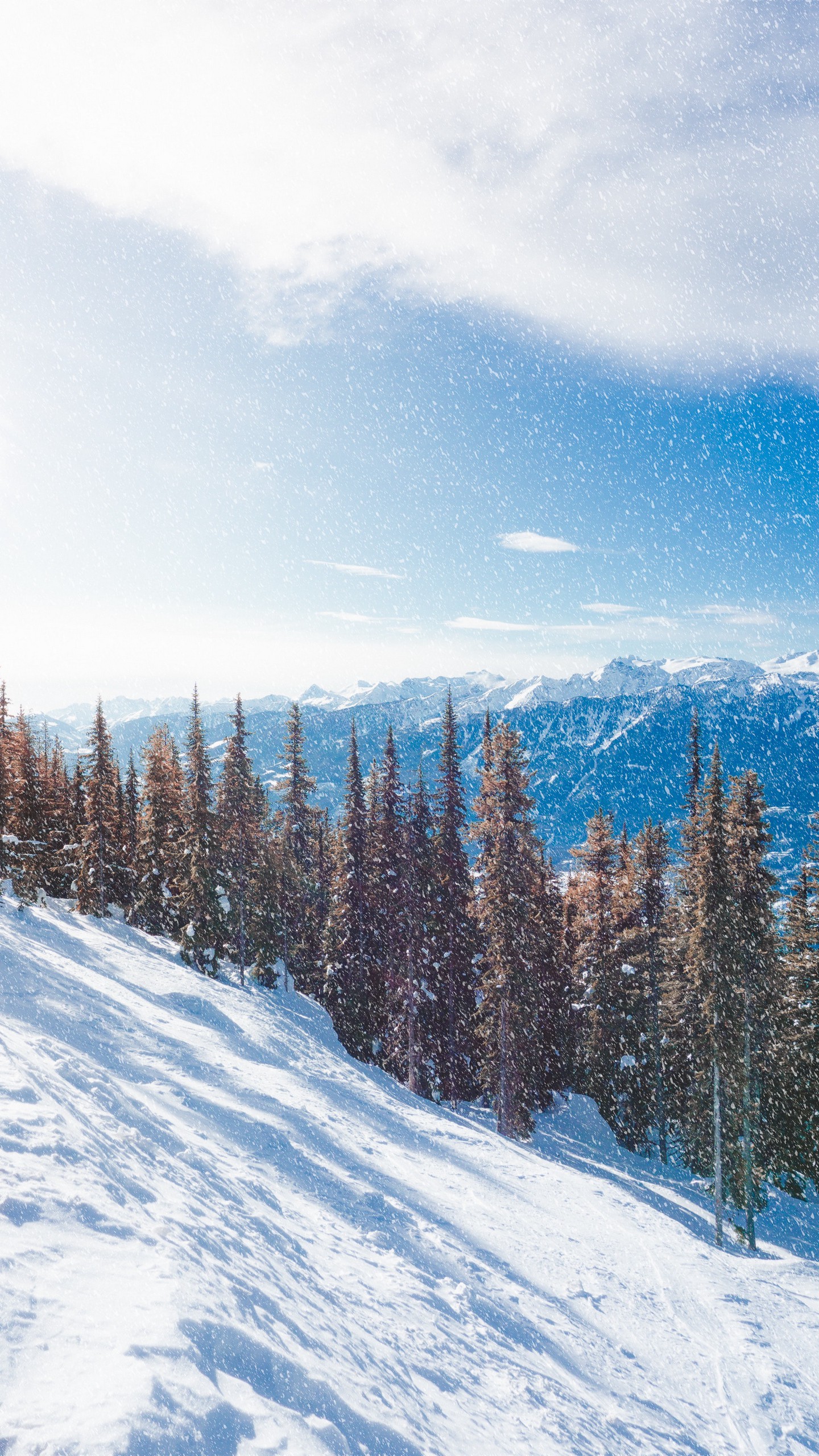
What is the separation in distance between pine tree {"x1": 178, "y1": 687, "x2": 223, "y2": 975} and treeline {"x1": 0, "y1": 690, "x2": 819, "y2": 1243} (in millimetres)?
122

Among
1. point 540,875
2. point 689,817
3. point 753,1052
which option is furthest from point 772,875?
point 540,875

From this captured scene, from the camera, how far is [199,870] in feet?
110

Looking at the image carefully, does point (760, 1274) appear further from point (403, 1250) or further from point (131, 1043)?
point (131, 1043)

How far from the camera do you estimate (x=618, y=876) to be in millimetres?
32938

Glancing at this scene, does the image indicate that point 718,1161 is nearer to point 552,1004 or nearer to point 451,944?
point 451,944

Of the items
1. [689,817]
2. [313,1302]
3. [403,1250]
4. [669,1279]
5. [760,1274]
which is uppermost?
[689,817]

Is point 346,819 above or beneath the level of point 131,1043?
above

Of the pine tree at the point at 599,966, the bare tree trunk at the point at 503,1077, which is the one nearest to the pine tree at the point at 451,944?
the bare tree trunk at the point at 503,1077

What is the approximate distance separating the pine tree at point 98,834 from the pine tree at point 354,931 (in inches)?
520

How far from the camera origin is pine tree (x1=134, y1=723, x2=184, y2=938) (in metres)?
36.6

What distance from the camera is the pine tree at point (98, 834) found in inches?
1416

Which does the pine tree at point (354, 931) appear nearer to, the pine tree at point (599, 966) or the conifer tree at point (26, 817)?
the pine tree at point (599, 966)

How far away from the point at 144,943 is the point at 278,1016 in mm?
9031

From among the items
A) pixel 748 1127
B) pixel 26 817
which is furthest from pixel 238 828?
pixel 748 1127
